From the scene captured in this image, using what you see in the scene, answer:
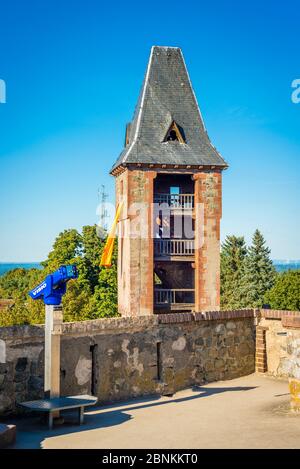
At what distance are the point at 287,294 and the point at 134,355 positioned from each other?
1202 inches

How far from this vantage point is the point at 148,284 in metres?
35.3

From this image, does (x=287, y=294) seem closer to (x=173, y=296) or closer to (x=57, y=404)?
(x=173, y=296)

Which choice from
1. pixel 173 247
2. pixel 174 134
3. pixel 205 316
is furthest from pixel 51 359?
Result: pixel 174 134

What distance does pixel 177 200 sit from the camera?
3666 cm

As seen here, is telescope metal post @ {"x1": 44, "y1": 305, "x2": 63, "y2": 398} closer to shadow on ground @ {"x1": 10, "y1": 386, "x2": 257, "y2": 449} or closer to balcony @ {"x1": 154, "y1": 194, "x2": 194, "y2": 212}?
shadow on ground @ {"x1": 10, "y1": 386, "x2": 257, "y2": 449}

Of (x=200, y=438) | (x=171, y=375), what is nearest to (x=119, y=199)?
(x=171, y=375)

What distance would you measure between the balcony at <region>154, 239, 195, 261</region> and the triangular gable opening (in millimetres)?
5358

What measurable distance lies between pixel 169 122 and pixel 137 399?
2505cm

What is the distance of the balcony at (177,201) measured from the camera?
118 feet

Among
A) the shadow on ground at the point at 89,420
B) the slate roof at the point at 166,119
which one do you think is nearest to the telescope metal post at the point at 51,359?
the shadow on ground at the point at 89,420

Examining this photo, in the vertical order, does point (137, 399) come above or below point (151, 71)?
below

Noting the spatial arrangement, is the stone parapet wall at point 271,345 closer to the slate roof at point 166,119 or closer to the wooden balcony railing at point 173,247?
the wooden balcony railing at point 173,247

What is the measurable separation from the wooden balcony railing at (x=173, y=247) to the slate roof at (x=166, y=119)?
4.09 meters
